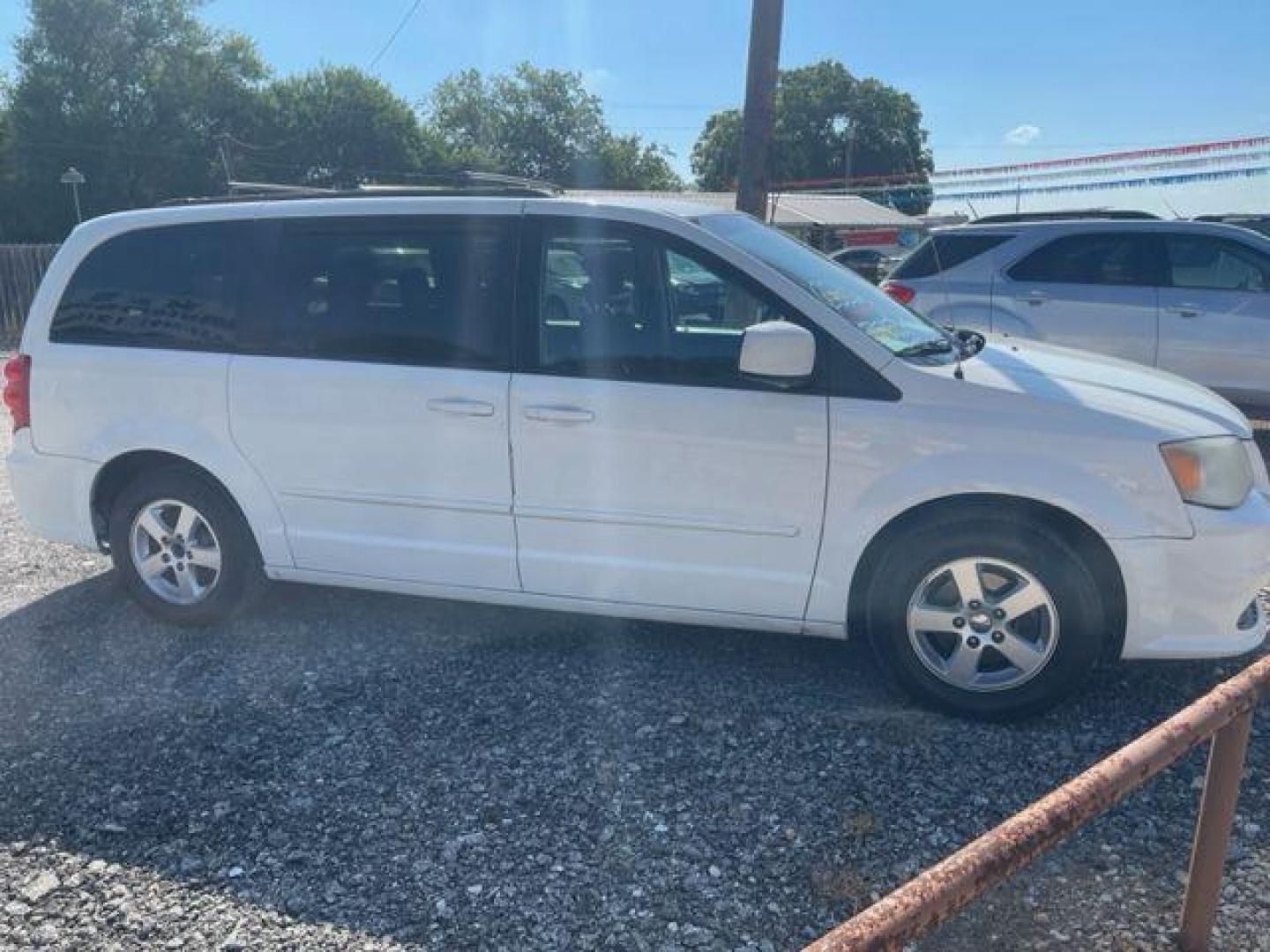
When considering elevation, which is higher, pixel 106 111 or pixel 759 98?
pixel 106 111

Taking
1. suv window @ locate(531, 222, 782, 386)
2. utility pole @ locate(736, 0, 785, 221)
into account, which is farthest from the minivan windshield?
utility pole @ locate(736, 0, 785, 221)

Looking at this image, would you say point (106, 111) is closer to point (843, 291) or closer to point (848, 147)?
point (843, 291)

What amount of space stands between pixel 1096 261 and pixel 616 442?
5924mm

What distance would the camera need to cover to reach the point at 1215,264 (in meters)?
7.96

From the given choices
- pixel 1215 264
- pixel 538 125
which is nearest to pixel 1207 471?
pixel 1215 264

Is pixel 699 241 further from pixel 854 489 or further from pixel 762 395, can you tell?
pixel 854 489

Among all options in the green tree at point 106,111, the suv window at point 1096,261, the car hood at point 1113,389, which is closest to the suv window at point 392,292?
the car hood at point 1113,389

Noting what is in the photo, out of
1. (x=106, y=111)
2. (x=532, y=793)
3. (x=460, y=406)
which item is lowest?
(x=532, y=793)

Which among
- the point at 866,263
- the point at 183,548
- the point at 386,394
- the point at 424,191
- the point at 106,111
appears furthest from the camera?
the point at 106,111

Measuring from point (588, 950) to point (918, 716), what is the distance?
163cm

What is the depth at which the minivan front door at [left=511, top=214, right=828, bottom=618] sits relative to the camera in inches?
144

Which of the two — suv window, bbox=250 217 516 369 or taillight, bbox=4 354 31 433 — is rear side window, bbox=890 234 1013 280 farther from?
taillight, bbox=4 354 31 433

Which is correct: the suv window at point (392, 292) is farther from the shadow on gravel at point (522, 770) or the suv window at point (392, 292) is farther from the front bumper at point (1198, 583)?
the front bumper at point (1198, 583)

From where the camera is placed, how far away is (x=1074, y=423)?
3381 millimetres
